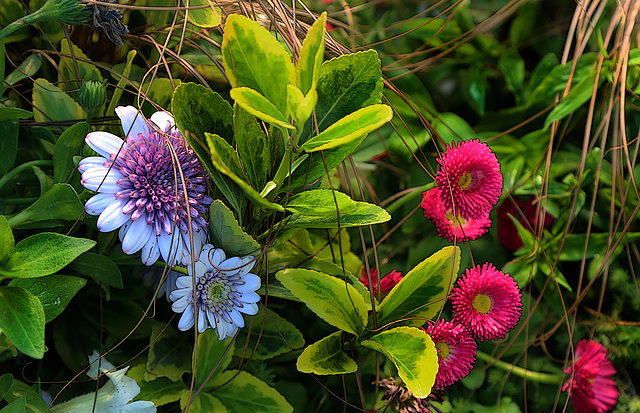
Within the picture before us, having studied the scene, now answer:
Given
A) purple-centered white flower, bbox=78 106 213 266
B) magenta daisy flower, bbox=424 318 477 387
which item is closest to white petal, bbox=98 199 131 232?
purple-centered white flower, bbox=78 106 213 266

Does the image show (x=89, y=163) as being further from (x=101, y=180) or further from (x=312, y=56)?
(x=312, y=56)

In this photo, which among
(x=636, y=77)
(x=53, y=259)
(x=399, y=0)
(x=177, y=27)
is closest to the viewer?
(x=53, y=259)

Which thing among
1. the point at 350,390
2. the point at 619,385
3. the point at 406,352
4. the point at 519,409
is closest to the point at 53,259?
the point at 406,352

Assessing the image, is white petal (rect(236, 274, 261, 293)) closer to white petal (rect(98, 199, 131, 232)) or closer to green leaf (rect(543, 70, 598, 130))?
white petal (rect(98, 199, 131, 232))

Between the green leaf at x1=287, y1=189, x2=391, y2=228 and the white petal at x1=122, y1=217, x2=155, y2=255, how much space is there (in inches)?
3.3

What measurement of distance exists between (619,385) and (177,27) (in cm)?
59

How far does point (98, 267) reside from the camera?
350mm

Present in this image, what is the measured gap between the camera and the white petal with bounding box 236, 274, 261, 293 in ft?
1.12

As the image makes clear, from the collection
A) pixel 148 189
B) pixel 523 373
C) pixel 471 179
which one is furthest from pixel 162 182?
pixel 523 373

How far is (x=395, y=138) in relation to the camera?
575 mm

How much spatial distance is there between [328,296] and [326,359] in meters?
0.05

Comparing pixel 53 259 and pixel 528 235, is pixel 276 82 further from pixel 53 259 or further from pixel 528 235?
pixel 528 235

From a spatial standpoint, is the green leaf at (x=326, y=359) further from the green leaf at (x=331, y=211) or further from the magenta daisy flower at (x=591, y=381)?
the magenta daisy flower at (x=591, y=381)

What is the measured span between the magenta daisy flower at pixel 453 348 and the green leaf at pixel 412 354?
0.04 m
